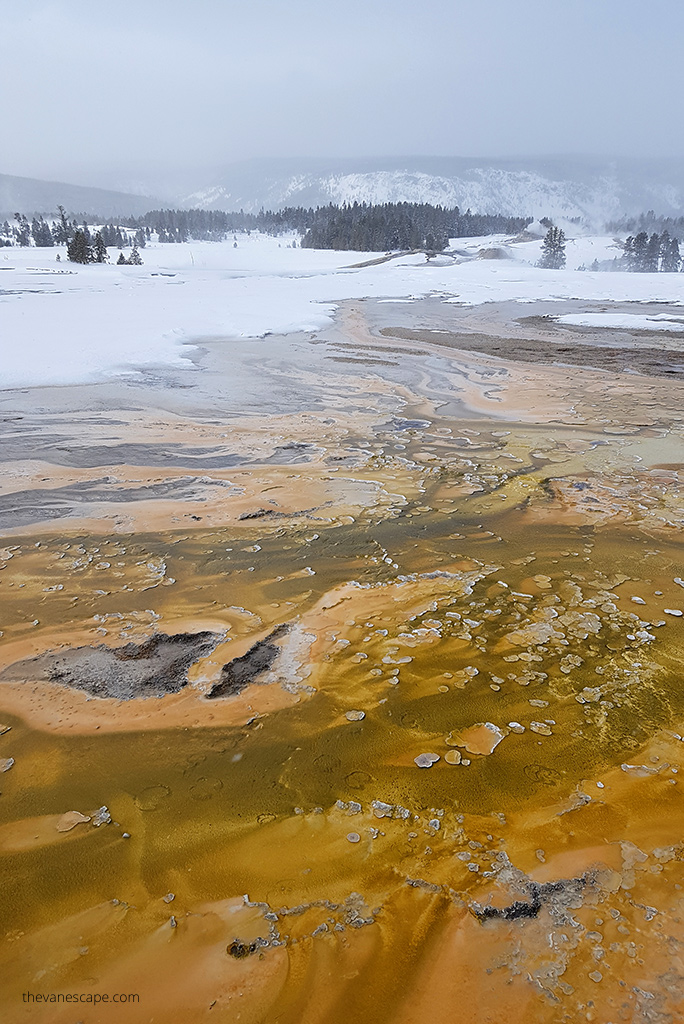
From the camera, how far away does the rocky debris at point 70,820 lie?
205 centimetres

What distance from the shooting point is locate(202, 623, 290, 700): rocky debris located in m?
2.69

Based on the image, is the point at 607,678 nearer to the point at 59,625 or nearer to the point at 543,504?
the point at 543,504

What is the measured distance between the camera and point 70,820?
2.07 meters

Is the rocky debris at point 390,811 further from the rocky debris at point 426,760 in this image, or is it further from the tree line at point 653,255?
the tree line at point 653,255

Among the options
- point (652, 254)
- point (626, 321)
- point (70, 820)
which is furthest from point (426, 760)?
point (652, 254)

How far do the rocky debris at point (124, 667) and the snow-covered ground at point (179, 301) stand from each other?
6.83 m

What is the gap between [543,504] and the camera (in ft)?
15.2

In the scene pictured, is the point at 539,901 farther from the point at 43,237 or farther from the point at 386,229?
the point at 43,237

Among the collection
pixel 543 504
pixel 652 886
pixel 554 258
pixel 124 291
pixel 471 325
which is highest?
pixel 554 258

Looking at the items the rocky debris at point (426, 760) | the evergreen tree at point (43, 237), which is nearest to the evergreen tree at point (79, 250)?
the evergreen tree at point (43, 237)

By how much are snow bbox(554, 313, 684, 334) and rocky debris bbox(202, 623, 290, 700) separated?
1451 centimetres

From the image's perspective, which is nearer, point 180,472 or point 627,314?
point 180,472

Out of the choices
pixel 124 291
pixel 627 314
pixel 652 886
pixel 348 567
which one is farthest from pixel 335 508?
pixel 124 291

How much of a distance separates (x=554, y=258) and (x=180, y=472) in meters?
65.4
